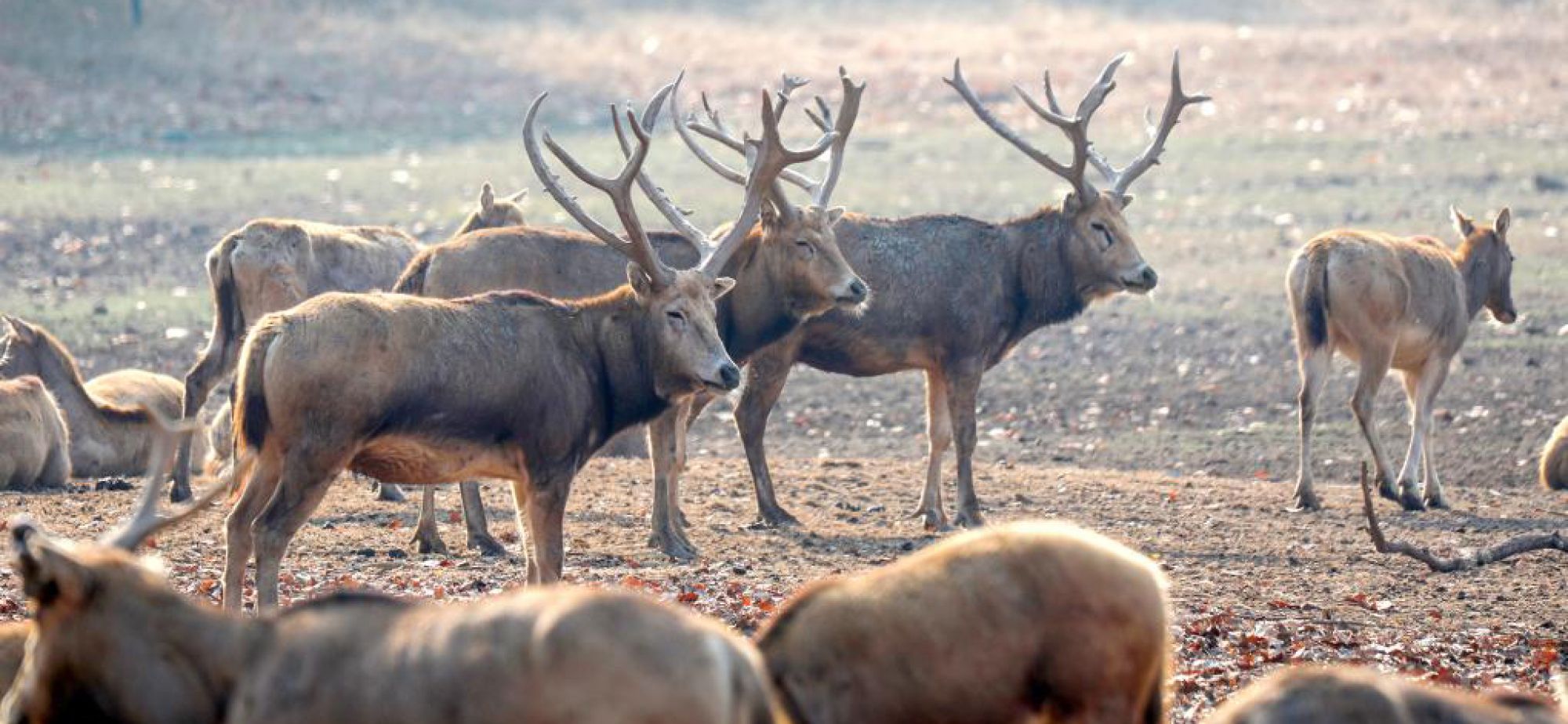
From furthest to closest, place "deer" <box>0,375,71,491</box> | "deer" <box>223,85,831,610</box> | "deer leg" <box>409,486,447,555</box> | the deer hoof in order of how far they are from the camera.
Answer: "deer" <box>0,375,71,491</box>, the deer hoof, "deer leg" <box>409,486,447,555</box>, "deer" <box>223,85,831,610</box>

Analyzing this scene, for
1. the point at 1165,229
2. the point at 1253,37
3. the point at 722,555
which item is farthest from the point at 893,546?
the point at 1253,37

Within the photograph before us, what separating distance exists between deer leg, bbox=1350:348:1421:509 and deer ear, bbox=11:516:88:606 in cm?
1076

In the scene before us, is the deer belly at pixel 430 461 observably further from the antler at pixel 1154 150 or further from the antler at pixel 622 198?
the antler at pixel 1154 150

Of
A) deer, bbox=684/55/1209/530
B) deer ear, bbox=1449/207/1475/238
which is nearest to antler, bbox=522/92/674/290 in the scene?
deer, bbox=684/55/1209/530

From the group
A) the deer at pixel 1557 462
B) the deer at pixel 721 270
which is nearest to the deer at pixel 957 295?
the deer at pixel 721 270

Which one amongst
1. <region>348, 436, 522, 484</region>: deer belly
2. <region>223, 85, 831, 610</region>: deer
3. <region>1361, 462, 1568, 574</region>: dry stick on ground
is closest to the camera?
<region>223, 85, 831, 610</region>: deer

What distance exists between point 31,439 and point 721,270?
4.90 metres

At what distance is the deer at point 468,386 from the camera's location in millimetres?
9992

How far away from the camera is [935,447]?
582 inches

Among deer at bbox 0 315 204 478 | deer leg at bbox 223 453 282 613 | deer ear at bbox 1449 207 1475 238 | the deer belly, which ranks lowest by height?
deer at bbox 0 315 204 478

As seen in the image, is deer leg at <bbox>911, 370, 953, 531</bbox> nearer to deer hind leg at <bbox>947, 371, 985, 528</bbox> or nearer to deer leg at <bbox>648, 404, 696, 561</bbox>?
deer hind leg at <bbox>947, 371, 985, 528</bbox>

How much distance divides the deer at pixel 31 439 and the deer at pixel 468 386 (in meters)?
4.83

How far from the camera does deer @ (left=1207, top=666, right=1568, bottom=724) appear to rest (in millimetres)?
6668

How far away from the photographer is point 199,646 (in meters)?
6.58
